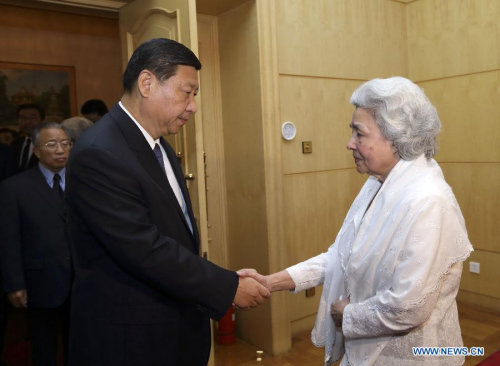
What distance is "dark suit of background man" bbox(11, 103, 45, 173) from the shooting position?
3.63 m

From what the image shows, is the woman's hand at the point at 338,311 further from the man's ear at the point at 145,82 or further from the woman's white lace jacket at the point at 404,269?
the man's ear at the point at 145,82

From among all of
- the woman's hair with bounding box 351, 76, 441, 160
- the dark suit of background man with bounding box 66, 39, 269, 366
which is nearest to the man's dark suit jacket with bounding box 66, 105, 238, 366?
the dark suit of background man with bounding box 66, 39, 269, 366

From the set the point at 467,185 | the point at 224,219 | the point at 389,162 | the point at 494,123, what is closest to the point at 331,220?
the point at 224,219

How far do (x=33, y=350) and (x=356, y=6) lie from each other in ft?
11.7

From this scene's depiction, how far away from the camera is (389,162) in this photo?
162 cm

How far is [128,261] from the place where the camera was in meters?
1.50

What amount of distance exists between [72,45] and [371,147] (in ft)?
10.5

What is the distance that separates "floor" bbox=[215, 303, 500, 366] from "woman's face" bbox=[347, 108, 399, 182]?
213cm

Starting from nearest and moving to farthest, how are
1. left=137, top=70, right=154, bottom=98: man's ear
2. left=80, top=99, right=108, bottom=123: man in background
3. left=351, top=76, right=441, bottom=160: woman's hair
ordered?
left=351, top=76, right=441, bottom=160: woman's hair → left=137, top=70, right=154, bottom=98: man's ear → left=80, top=99, right=108, bottom=123: man in background

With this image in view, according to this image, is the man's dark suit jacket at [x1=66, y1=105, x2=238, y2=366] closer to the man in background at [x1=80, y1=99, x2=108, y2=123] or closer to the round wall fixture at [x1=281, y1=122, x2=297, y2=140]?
the round wall fixture at [x1=281, y1=122, x2=297, y2=140]

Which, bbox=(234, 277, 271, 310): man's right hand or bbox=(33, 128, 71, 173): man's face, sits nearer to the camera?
bbox=(234, 277, 271, 310): man's right hand

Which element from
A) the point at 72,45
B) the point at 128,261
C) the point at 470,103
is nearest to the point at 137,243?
the point at 128,261

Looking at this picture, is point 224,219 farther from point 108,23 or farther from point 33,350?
point 108,23

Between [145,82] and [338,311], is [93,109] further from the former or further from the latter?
[338,311]
